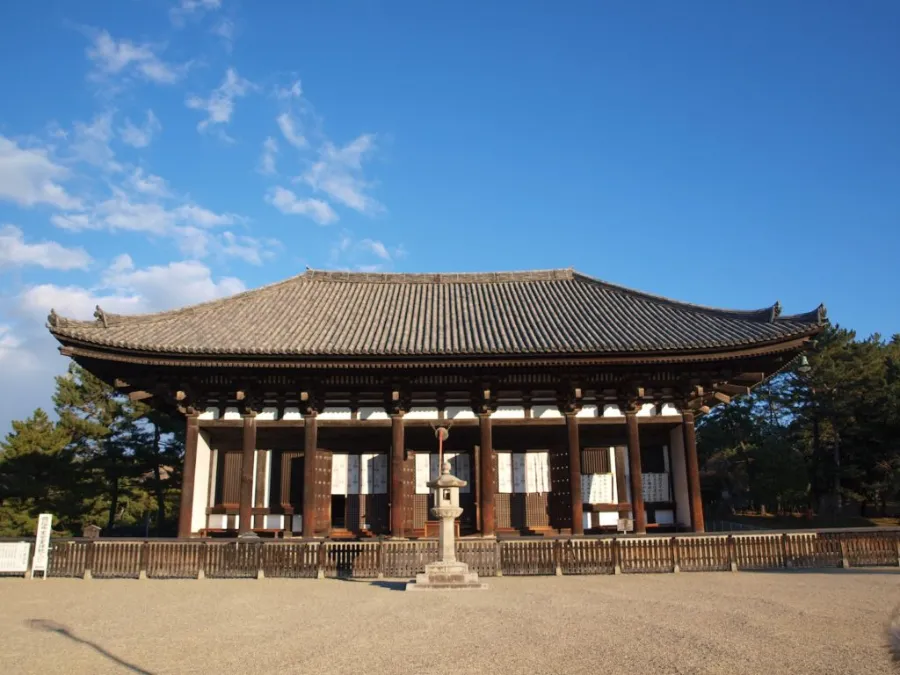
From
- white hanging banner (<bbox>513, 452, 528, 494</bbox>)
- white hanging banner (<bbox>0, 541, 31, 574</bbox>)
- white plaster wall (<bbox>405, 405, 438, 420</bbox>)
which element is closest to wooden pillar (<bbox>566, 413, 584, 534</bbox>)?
white hanging banner (<bbox>513, 452, 528, 494</bbox>)

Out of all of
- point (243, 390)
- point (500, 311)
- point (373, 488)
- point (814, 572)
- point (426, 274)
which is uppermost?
point (426, 274)

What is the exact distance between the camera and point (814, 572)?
14141 mm

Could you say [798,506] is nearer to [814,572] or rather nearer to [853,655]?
[814,572]

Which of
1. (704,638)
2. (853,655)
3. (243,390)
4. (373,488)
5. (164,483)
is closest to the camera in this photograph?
(853,655)

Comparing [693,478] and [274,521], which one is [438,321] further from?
[693,478]

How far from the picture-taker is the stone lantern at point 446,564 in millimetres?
12609

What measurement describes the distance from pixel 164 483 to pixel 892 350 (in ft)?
156

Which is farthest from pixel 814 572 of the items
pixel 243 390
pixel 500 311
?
pixel 243 390

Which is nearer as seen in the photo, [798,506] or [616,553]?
[616,553]

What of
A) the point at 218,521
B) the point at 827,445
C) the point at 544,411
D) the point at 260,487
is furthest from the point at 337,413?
the point at 827,445

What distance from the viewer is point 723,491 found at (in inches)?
1730

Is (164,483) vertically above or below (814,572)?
above

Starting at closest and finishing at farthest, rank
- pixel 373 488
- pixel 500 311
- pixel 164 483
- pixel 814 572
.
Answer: pixel 814 572 → pixel 373 488 → pixel 500 311 → pixel 164 483

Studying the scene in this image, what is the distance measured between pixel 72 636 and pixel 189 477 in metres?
8.52
